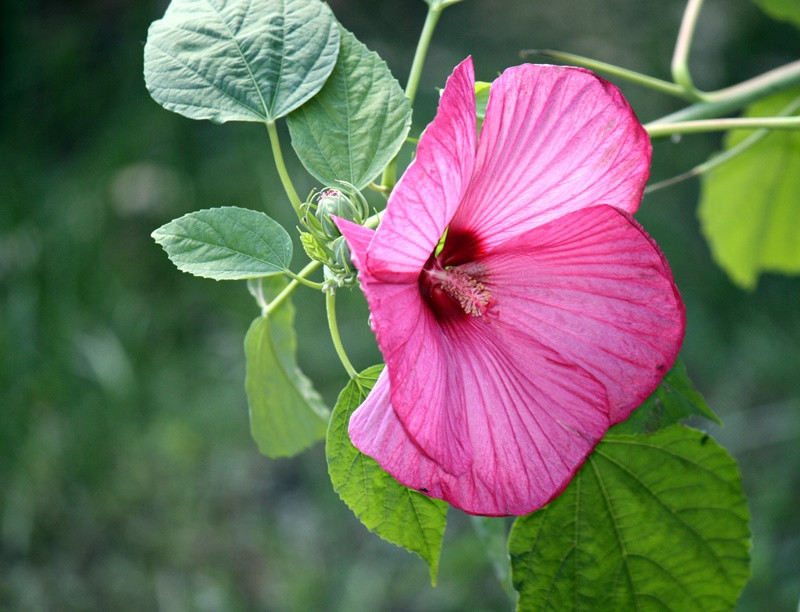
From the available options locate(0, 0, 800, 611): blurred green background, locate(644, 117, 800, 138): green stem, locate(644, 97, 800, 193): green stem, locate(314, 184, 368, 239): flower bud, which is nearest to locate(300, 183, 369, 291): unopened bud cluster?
locate(314, 184, 368, 239): flower bud

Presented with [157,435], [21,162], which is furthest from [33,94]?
[157,435]

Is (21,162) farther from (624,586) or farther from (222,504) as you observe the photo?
(624,586)

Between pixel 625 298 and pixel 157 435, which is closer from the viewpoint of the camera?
pixel 625 298

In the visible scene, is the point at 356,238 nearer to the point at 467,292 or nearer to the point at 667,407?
the point at 467,292

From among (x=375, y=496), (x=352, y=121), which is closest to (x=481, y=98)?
(x=352, y=121)

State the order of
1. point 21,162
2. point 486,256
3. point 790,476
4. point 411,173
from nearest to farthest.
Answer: point 411,173 → point 486,256 → point 790,476 → point 21,162

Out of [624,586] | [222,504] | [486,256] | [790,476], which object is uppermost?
[486,256]

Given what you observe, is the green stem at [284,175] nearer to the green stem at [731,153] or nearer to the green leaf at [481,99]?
the green leaf at [481,99]
